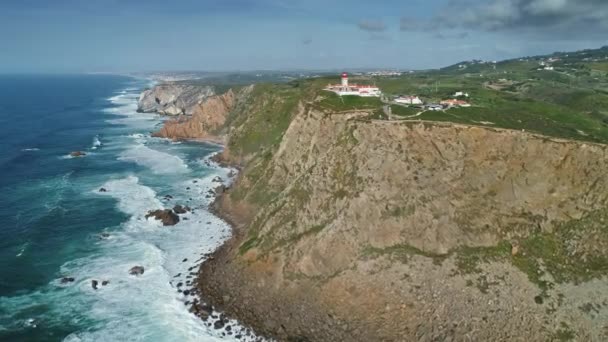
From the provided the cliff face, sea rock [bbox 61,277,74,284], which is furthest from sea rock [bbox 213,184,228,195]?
sea rock [bbox 61,277,74,284]

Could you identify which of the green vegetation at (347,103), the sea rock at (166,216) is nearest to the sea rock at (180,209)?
the sea rock at (166,216)

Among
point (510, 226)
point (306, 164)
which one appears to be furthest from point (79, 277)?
point (510, 226)

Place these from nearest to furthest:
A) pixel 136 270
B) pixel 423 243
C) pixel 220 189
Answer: pixel 423 243 < pixel 136 270 < pixel 220 189

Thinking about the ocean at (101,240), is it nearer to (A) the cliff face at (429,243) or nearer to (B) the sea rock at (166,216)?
(B) the sea rock at (166,216)

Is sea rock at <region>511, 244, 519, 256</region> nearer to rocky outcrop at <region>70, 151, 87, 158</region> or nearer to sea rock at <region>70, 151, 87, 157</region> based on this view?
rocky outcrop at <region>70, 151, 87, 158</region>

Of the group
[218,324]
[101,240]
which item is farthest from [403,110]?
[101,240]

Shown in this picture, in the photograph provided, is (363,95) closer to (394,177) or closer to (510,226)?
(394,177)

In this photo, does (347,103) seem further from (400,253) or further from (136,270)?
(136,270)
